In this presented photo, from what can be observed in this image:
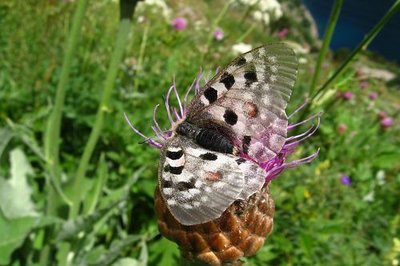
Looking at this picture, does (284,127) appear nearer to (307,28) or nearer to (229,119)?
(229,119)

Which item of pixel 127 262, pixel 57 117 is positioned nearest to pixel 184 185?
pixel 57 117

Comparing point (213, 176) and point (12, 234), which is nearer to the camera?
point (213, 176)

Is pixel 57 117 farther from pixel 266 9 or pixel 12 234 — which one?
pixel 266 9

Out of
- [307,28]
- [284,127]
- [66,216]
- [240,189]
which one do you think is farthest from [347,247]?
[307,28]

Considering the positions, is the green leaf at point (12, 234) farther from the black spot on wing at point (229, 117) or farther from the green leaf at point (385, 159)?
the green leaf at point (385, 159)

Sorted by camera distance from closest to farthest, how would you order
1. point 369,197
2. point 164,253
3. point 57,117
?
point 57,117, point 164,253, point 369,197

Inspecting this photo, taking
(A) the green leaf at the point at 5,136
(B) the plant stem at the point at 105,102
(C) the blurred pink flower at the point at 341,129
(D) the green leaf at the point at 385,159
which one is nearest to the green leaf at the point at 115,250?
(B) the plant stem at the point at 105,102

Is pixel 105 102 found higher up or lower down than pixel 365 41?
lower down
